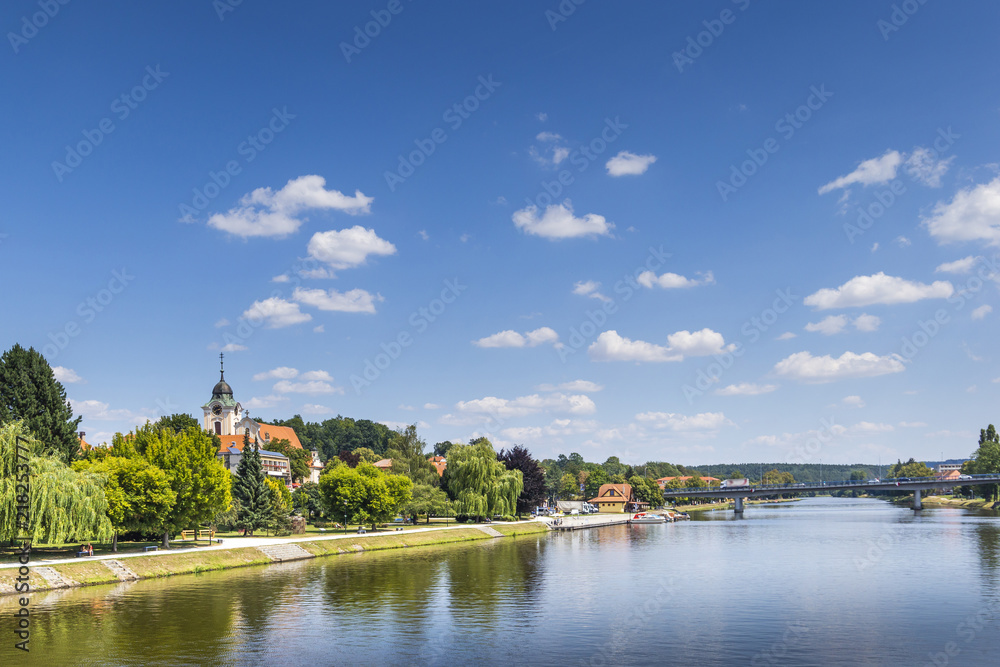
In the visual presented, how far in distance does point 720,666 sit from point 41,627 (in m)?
34.8

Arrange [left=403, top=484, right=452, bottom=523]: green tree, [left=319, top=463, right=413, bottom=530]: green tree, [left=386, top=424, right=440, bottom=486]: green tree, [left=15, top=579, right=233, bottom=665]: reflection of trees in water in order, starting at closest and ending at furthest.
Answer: [left=15, top=579, right=233, bottom=665]: reflection of trees in water, [left=319, top=463, right=413, bottom=530]: green tree, [left=403, top=484, right=452, bottom=523]: green tree, [left=386, top=424, right=440, bottom=486]: green tree

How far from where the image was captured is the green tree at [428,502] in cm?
11275

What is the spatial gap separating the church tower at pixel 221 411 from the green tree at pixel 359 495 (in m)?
87.3

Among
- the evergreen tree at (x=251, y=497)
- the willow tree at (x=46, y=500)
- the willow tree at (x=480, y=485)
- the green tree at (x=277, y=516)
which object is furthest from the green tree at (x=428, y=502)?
the willow tree at (x=46, y=500)

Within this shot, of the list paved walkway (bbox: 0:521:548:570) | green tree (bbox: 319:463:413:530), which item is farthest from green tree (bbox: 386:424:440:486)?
green tree (bbox: 319:463:413:530)

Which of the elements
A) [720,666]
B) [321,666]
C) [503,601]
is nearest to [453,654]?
[321,666]

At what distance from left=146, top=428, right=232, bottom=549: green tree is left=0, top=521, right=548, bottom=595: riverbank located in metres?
3.29

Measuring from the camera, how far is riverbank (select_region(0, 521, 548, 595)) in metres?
54.8

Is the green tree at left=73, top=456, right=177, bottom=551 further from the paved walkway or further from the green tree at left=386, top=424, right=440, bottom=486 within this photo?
the green tree at left=386, top=424, right=440, bottom=486

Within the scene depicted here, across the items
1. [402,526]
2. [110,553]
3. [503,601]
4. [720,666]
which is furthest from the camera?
[402,526]

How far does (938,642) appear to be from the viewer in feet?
119

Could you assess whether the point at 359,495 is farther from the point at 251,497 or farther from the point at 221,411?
the point at 221,411

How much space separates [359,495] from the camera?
95.9 m

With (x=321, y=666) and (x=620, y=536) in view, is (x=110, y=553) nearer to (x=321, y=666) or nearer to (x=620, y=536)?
(x=321, y=666)
